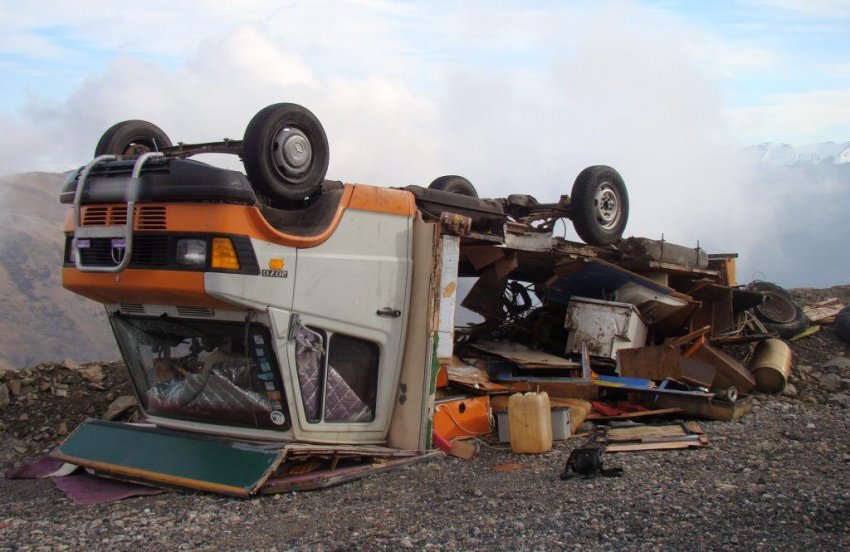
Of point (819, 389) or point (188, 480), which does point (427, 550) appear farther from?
point (819, 389)

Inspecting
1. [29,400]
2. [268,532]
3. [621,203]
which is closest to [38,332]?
[29,400]

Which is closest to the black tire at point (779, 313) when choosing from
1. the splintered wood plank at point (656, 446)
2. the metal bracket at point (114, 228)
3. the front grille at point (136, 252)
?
the splintered wood plank at point (656, 446)

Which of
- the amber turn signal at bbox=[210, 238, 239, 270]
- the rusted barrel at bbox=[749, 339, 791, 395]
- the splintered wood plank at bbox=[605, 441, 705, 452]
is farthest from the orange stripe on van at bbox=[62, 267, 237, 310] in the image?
the rusted barrel at bbox=[749, 339, 791, 395]

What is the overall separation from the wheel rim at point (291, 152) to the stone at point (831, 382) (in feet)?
23.8

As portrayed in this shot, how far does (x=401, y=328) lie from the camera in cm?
645

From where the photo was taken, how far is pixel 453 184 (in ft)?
28.9

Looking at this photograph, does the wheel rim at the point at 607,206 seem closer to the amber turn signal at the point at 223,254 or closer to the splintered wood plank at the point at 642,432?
the splintered wood plank at the point at 642,432

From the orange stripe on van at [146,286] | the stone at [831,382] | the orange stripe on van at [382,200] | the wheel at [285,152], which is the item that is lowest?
the stone at [831,382]

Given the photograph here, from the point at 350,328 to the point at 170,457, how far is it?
1539 millimetres

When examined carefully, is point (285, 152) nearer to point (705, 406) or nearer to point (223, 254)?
point (223, 254)

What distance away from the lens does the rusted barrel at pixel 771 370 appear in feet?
31.4

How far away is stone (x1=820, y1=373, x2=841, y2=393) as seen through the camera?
9.96 m

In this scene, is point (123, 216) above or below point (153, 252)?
above

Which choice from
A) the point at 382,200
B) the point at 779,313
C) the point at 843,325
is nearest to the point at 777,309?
the point at 779,313
